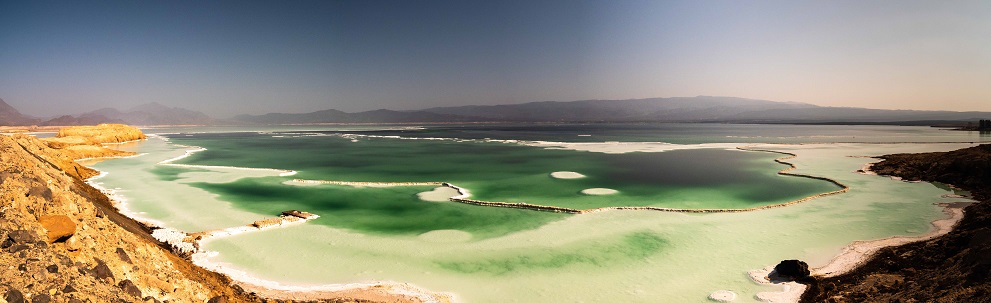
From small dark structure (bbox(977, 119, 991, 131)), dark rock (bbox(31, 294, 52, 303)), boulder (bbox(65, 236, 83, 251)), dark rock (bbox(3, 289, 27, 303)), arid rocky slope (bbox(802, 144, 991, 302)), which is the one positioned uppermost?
small dark structure (bbox(977, 119, 991, 131))

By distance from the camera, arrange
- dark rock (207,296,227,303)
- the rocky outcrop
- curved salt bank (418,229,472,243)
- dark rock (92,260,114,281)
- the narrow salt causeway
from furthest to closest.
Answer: the rocky outcrop → curved salt bank (418,229,472,243) → the narrow salt causeway → dark rock (207,296,227,303) → dark rock (92,260,114,281)

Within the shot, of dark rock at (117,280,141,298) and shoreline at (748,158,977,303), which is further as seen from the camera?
shoreline at (748,158,977,303)

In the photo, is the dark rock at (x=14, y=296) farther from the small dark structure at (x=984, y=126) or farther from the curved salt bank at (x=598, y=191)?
the small dark structure at (x=984, y=126)

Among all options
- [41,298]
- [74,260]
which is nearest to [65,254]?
[74,260]

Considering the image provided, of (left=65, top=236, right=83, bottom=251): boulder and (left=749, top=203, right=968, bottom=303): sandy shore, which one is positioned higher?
(left=65, top=236, right=83, bottom=251): boulder

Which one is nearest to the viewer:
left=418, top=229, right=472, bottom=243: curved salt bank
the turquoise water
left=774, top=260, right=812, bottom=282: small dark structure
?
left=774, top=260, right=812, bottom=282: small dark structure

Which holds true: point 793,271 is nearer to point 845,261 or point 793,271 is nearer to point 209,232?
point 845,261

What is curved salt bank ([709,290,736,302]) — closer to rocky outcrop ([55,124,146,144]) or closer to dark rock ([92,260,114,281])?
dark rock ([92,260,114,281])

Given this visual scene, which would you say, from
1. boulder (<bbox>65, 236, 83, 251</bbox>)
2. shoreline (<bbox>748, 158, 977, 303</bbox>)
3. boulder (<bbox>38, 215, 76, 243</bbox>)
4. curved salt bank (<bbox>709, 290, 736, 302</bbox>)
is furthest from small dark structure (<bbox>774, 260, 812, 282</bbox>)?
boulder (<bbox>38, 215, 76, 243</bbox>)
